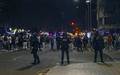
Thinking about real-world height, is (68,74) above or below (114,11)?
below

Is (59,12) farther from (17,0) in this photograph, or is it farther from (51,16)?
(17,0)

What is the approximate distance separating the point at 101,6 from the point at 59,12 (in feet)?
58.2

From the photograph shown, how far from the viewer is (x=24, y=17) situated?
292 ft

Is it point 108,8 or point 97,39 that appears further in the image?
point 108,8

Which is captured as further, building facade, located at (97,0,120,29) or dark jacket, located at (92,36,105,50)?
building facade, located at (97,0,120,29)

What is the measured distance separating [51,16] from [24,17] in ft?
35.2

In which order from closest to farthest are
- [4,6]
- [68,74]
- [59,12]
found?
[68,74]
[4,6]
[59,12]

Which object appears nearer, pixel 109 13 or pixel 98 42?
pixel 98 42

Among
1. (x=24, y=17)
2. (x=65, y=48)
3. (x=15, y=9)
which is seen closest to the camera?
(x=65, y=48)

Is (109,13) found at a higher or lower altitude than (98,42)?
higher

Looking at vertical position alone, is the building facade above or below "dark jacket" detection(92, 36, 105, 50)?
above

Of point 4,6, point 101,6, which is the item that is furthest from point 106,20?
point 4,6

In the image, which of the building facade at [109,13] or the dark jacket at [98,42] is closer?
the dark jacket at [98,42]

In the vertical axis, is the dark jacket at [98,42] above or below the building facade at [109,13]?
below
